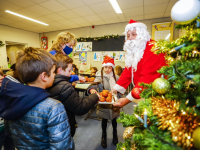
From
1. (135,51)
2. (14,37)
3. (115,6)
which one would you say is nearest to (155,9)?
(115,6)

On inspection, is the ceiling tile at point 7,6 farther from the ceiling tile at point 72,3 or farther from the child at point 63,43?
the child at point 63,43

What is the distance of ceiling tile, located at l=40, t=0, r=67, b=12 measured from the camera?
12.0ft

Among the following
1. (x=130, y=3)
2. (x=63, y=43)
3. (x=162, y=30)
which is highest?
(x=130, y=3)

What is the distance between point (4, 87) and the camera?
80 cm

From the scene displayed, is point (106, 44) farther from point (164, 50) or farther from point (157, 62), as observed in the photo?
point (164, 50)

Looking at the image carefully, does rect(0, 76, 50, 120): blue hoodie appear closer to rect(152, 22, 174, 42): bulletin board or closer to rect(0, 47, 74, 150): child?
rect(0, 47, 74, 150): child

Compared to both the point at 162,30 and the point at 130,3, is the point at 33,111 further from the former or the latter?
the point at 162,30

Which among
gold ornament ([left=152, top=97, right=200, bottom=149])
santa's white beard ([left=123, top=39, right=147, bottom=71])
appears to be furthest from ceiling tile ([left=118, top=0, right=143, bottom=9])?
gold ornament ([left=152, top=97, right=200, bottom=149])

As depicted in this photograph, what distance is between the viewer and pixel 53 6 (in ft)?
12.9

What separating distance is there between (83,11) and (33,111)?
449 centimetres

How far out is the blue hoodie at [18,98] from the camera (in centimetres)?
74

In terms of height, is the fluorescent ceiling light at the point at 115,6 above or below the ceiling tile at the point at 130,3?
above

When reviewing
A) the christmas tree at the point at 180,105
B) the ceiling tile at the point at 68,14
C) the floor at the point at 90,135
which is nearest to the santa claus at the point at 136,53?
the christmas tree at the point at 180,105

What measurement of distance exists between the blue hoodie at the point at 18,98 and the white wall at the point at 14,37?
24.4 feet
